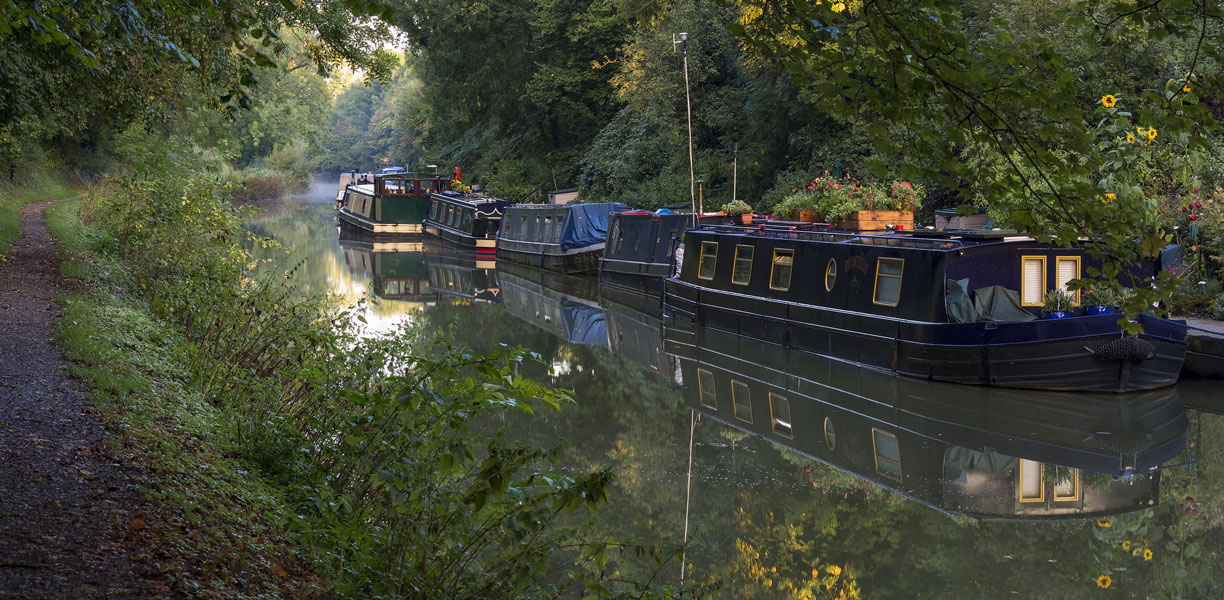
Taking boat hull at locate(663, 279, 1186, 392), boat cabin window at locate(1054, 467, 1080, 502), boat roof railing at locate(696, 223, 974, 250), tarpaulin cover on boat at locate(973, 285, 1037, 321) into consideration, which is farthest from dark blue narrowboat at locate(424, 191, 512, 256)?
boat cabin window at locate(1054, 467, 1080, 502)

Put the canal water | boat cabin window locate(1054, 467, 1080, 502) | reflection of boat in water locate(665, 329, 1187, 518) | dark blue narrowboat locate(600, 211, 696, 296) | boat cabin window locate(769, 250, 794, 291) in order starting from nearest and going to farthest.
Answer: the canal water
boat cabin window locate(1054, 467, 1080, 502)
reflection of boat in water locate(665, 329, 1187, 518)
boat cabin window locate(769, 250, 794, 291)
dark blue narrowboat locate(600, 211, 696, 296)

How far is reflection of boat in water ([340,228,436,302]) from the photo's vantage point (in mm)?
21969

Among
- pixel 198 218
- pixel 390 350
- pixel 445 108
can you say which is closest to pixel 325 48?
pixel 198 218

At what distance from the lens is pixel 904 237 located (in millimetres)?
13375

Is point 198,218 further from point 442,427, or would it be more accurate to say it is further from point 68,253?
point 442,427

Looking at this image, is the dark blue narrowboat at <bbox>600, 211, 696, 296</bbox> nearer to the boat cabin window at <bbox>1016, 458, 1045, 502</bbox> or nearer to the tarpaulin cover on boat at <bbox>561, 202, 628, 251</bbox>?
the tarpaulin cover on boat at <bbox>561, 202, 628, 251</bbox>

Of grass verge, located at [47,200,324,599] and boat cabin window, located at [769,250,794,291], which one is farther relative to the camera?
boat cabin window, located at [769,250,794,291]

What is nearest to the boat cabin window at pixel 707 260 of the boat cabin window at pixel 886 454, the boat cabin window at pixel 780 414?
the boat cabin window at pixel 780 414

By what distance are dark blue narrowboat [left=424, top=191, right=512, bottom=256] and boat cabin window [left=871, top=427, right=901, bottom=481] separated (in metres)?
20.5

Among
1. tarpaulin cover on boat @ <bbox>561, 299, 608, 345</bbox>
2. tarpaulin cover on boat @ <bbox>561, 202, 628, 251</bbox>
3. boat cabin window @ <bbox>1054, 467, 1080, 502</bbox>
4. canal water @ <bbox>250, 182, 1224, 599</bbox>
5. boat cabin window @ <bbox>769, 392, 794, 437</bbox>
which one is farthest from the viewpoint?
tarpaulin cover on boat @ <bbox>561, 202, 628, 251</bbox>

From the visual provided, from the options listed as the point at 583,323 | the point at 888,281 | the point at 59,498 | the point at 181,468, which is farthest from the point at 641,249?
the point at 59,498

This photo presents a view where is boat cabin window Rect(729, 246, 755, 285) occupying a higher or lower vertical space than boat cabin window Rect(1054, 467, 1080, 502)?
higher

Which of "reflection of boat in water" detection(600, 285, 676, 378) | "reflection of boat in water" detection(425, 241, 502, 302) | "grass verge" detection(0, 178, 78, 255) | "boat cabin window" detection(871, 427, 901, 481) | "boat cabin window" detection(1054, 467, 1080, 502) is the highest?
"grass verge" detection(0, 178, 78, 255)

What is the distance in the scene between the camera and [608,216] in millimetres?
25219
